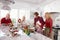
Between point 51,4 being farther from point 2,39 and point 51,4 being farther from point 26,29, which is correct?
point 2,39

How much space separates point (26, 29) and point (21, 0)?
1.93m

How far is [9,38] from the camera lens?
160cm

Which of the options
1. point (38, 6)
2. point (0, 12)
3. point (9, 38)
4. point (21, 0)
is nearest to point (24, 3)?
point (21, 0)

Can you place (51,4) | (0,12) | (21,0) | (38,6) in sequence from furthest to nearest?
(51,4), (38,6), (21,0), (0,12)

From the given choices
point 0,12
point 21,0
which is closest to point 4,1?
point 0,12

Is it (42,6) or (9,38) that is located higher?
(42,6)

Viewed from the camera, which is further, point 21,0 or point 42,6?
point 42,6

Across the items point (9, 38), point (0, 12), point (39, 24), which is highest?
point (0, 12)

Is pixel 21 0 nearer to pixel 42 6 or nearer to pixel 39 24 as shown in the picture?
pixel 42 6

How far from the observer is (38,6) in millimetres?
4020

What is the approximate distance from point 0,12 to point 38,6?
122 cm

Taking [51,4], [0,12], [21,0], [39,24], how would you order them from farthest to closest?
[51,4] < [21,0] < [0,12] < [39,24]

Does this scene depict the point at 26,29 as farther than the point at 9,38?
Yes

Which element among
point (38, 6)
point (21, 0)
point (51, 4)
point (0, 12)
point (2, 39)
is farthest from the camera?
point (51, 4)
